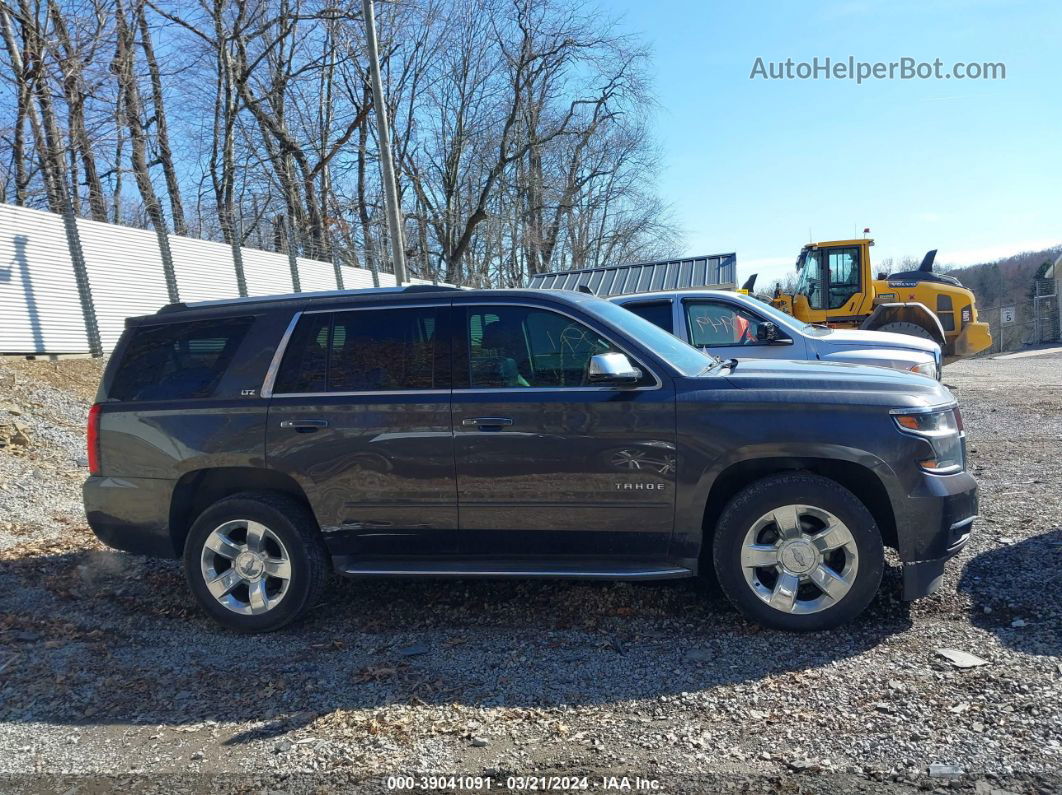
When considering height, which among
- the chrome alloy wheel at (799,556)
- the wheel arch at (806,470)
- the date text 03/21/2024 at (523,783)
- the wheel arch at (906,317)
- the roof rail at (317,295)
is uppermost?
the roof rail at (317,295)

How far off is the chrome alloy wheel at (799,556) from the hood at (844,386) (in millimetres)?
581

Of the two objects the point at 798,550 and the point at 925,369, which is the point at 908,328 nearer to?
the point at 925,369

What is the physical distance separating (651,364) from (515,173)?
110 ft

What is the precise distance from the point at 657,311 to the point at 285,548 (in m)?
5.22

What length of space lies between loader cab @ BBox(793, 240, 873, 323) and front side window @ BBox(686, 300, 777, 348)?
9.06 m

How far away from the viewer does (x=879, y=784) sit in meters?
2.80

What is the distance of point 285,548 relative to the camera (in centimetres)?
439

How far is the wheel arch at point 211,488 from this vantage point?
4540mm

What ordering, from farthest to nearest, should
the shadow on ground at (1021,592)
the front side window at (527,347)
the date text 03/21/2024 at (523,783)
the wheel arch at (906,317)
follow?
1. the wheel arch at (906,317)
2. the front side window at (527,347)
3. the shadow on ground at (1021,592)
4. the date text 03/21/2024 at (523,783)

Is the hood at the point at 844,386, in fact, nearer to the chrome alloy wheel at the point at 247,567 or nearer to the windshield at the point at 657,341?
the windshield at the point at 657,341

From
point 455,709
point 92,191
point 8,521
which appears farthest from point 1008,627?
point 92,191

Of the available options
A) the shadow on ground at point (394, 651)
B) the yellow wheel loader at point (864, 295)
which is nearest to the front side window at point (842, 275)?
the yellow wheel loader at point (864, 295)

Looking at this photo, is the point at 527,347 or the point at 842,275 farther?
the point at 842,275

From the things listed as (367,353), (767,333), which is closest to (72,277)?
(367,353)
